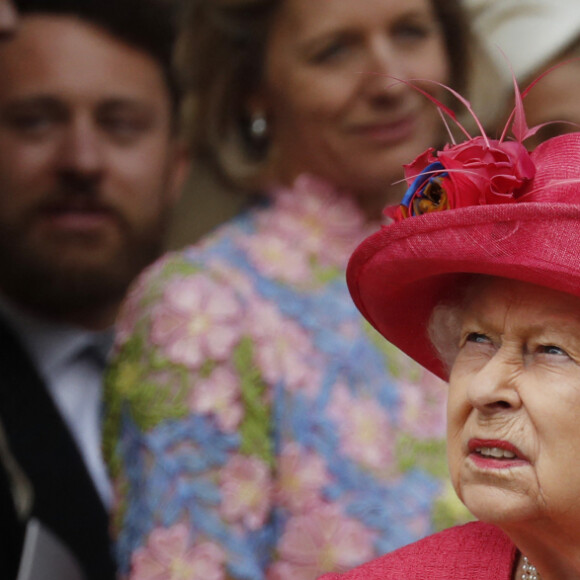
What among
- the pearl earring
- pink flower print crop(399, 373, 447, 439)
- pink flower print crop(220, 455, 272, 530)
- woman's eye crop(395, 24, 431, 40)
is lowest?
pink flower print crop(220, 455, 272, 530)

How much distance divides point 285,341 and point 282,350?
27 mm

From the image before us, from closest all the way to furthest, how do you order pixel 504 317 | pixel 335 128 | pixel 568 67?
pixel 504 317 → pixel 335 128 → pixel 568 67

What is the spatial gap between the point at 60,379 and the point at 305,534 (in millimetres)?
570

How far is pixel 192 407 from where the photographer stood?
6.57 ft

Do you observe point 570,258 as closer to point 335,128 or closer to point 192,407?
point 192,407

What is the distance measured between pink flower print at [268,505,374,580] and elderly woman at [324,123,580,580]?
24.3 inches

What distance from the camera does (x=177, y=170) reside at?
245 centimetres

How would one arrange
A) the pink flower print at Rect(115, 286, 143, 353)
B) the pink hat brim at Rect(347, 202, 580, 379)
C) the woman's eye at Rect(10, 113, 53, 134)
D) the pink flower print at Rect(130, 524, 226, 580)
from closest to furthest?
the pink hat brim at Rect(347, 202, 580, 379)
the pink flower print at Rect(130, 524, 226, 580)
the pink flower print at Rect(115, 286, 143, 353)
the woman's eye at Rect(10, 113, 53, 134)

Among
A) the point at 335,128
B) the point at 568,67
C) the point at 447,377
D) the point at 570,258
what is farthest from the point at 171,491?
the point at 568,67

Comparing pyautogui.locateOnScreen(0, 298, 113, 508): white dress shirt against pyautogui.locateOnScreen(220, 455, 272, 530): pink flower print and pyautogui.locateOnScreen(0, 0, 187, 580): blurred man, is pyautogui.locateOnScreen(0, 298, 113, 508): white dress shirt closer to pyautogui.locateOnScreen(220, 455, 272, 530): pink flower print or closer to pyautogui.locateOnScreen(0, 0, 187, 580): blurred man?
pyautogui.locateOnScreen(0, 0, 187, 580): blurred man

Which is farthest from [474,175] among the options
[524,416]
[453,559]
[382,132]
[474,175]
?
[382,132]

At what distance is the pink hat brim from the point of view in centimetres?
120

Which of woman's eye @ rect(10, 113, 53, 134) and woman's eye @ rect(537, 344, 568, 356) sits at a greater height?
woman's eye @ rect(10, 113, 53, 134)

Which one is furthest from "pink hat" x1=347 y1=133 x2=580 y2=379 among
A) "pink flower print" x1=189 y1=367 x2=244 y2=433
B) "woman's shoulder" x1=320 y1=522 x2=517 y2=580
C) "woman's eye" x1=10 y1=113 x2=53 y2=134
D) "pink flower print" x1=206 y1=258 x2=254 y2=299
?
"woman's eye" x1=10 y1=113 x2=53 y2=134
